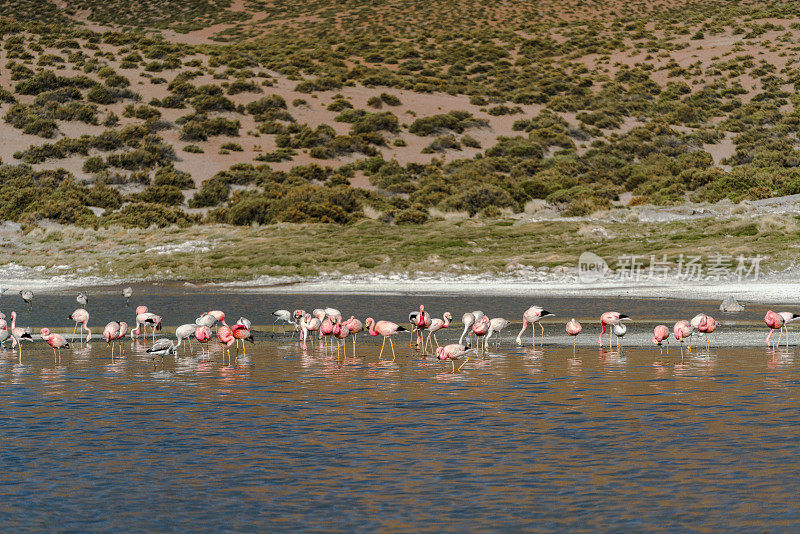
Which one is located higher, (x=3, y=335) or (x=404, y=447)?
(x=3, y=335)

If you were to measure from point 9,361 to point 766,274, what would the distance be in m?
23.5

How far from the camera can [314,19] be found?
125m

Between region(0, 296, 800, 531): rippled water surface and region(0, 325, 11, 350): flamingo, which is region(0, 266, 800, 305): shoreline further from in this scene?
region(0, 325, 11, 350): flamingo

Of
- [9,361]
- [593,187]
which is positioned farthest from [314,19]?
[9,361]

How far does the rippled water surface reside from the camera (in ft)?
26.9

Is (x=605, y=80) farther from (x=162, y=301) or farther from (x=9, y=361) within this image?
(x=9, y=361)

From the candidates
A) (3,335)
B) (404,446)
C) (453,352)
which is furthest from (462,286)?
(404,446)

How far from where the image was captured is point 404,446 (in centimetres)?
1064

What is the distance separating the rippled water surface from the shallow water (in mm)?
30

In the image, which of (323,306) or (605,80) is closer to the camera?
(323,306)

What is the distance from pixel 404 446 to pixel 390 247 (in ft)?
103

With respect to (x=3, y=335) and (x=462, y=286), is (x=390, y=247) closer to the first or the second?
(x=462, y=286)

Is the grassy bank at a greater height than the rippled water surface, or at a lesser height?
greater

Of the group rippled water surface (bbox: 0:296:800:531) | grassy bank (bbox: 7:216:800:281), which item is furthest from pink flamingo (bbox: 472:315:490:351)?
grassy bank (bbox: 7:216:800:281)
